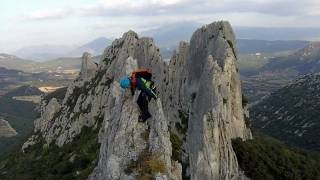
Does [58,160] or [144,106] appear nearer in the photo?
[144,106]

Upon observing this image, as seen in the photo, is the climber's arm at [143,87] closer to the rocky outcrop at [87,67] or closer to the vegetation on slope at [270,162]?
the vegetation on slope at [270,162]

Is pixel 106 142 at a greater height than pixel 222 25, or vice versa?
pixel 222 25

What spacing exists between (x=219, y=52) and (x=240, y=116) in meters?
12.7

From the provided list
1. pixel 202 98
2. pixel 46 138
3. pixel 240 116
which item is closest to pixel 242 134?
pixel 240 116

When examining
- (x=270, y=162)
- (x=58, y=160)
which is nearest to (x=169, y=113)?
(x=270, y=162)

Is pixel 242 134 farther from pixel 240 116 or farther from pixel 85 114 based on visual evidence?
pixel 85 114

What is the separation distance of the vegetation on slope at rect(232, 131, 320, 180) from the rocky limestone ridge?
2.87 m

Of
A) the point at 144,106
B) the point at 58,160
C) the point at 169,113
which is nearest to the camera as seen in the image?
the point at 144,106

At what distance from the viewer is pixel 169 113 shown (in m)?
113

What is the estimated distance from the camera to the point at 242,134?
101000mm

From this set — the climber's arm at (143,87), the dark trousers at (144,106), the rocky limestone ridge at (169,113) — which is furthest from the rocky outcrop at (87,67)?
the climber's arm at (143,87)

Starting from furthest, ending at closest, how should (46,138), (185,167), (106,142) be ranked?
(46,138) < (185,167) < (106,142)

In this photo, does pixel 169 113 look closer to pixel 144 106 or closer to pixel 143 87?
pixel 144 106

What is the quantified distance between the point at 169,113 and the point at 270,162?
23.1 metres
